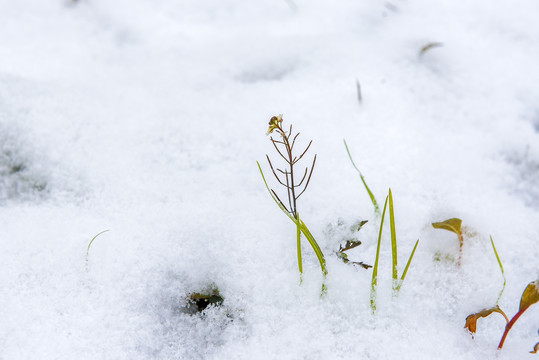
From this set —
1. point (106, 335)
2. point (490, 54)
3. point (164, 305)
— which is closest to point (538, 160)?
point (490, 54)

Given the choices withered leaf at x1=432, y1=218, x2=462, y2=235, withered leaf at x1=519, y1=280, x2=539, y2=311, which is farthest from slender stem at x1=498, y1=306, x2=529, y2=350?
withered leaf at x1=432, y1=218, x2=462, y2=235

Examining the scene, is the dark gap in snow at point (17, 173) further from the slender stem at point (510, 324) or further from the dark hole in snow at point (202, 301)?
the slender stem at point (510, 324)

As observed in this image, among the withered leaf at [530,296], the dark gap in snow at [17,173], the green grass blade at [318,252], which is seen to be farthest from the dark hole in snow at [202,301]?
the withered leaf at [530,296]

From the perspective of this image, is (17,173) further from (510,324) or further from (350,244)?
(510,324)

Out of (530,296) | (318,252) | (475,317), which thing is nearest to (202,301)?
(318,252)

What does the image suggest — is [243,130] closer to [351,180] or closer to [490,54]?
[351,180]
